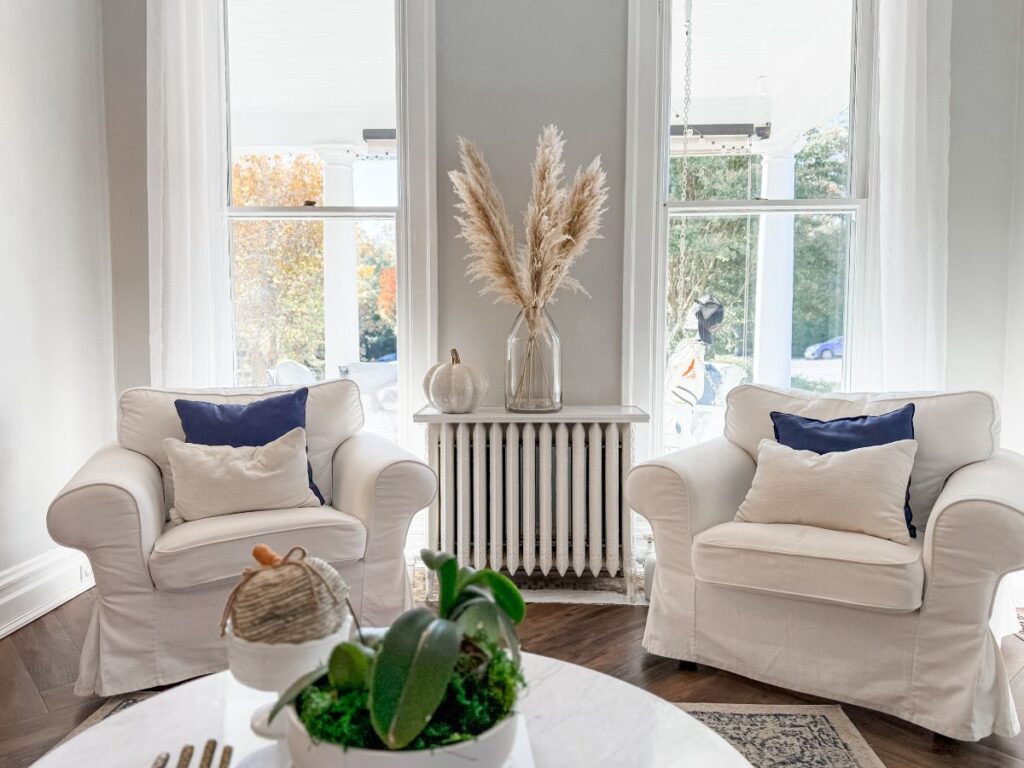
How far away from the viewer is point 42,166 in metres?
2.88

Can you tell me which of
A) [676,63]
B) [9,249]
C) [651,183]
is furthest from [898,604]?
[9,249]

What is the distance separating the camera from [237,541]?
2.14 meters

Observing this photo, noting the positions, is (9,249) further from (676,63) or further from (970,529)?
(970,529)

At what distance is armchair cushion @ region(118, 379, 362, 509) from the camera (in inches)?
99.5

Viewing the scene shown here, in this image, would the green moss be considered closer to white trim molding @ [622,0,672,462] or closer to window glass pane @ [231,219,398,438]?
white trim molding @ [622,0,672,462]

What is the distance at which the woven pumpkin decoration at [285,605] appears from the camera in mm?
1028

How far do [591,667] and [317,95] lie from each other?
8.31 ft

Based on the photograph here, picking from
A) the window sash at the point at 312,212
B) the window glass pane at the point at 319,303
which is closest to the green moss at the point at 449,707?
the window glass pane at the point at 319,303

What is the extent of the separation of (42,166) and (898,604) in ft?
10.2

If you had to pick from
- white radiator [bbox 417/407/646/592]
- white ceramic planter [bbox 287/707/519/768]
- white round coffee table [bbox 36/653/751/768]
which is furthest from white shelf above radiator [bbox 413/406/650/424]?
white ceramic planter [bbox 287/707/519/768]

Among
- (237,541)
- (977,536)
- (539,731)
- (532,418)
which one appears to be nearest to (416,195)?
(532,418)

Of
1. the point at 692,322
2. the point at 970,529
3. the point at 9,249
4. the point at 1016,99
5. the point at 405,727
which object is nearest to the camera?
the point at 405,727

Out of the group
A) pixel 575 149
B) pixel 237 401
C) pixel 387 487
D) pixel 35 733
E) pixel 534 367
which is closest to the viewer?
pixel 35 733

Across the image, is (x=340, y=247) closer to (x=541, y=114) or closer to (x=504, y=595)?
A: (x=541, y=114)
